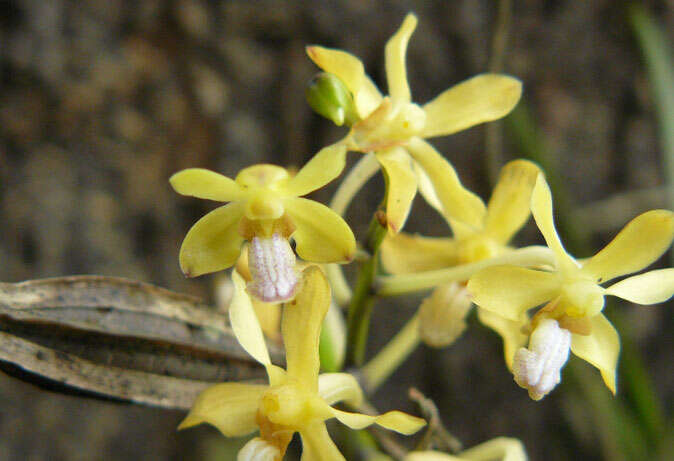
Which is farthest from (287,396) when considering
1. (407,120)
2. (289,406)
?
(407,120)

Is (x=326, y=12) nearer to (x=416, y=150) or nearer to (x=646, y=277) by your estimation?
(x=416, y=150)

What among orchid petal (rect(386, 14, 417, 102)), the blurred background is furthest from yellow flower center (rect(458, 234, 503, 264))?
the blurred background

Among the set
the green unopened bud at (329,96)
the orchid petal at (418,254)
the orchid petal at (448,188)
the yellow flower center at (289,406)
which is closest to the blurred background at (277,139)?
the orchid petal at (418,254)

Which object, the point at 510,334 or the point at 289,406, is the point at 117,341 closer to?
the point at 289,406

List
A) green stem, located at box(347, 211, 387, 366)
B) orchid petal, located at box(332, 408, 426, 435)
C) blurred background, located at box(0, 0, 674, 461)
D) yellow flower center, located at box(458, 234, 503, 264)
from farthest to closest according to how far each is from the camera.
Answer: blurred background, located at box(0, 0, 674, 461) → yellow flower center, located at box(458, 234, 503, 264) → green stem, located at box(347, 211, 387, 366) → orchid petal, located at box(332, 408, 426, 435)

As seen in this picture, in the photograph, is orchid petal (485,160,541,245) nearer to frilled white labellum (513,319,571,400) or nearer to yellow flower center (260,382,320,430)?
frilled white labellum (513,319,571,400)

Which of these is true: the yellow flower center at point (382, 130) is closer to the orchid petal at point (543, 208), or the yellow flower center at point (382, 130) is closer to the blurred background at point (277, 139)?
the orchid petal at point (543, 208)
